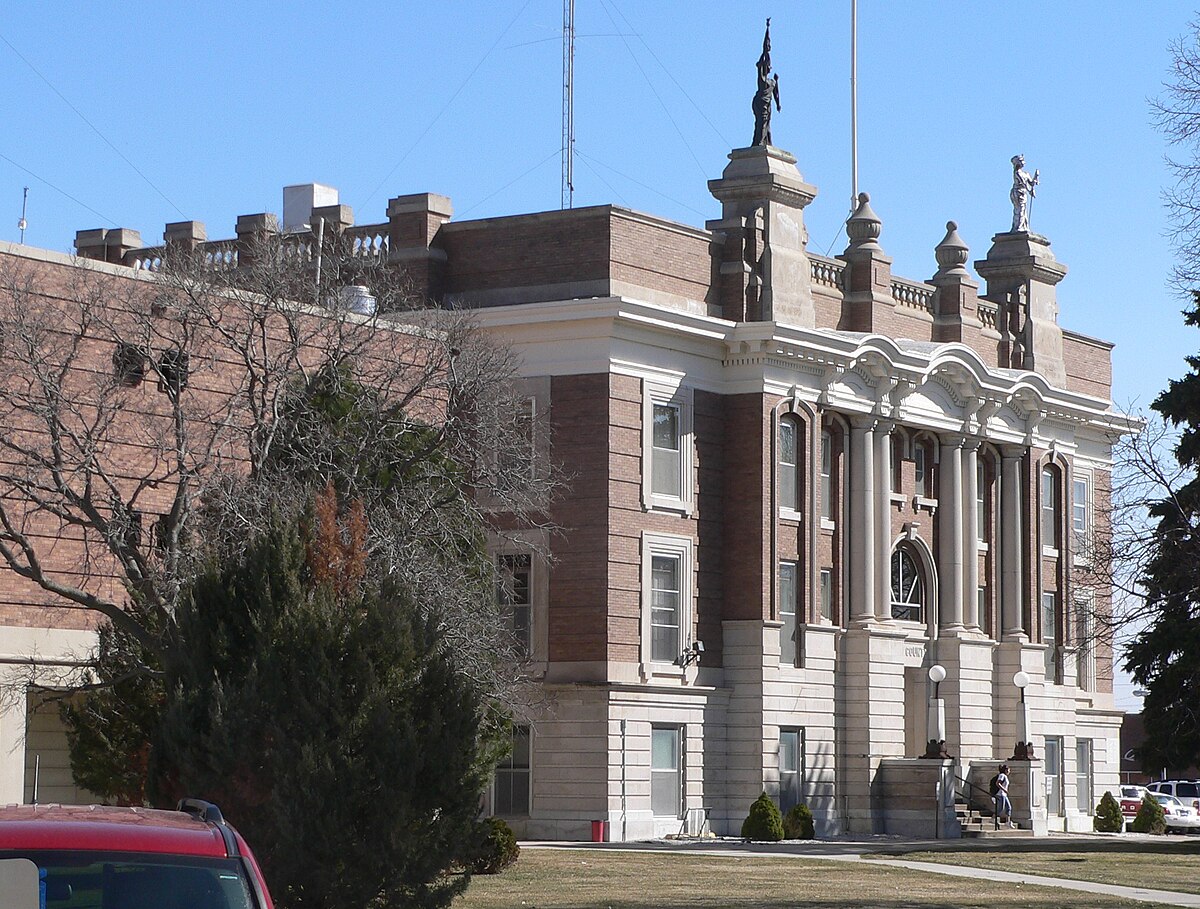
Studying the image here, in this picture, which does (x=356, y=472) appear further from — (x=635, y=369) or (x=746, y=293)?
(x=746, y=293)

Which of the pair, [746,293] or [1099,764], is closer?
[746,293]

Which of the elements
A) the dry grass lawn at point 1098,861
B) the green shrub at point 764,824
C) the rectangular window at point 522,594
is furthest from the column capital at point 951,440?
the rectangular window at point 522,594

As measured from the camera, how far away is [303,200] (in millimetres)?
49344

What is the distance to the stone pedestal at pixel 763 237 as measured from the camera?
4628cm

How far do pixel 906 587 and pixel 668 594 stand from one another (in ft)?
32.3

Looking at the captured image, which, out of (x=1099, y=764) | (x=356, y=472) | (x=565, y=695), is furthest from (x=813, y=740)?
(x=356, y=472)

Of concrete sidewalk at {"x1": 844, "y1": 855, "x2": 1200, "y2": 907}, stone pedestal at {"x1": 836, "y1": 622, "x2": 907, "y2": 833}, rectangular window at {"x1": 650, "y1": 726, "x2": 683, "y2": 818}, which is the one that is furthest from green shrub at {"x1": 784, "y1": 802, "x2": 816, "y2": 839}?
concrete sidewalk at {"x1": 844, "y1": 855, "x2": 1200, "y2": 907}

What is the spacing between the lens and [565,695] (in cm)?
4266

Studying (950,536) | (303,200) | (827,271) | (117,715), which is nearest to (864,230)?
(827,271)

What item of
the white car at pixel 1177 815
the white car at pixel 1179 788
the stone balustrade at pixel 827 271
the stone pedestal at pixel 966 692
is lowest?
the white car at pixel 1177 815

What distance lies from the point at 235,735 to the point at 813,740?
30.8m

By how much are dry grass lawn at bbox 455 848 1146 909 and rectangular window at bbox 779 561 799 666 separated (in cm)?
1164

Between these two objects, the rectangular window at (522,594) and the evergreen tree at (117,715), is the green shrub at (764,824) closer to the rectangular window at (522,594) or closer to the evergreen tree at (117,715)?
the rectangular window at (522,594)

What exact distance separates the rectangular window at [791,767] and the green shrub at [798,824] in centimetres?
131
